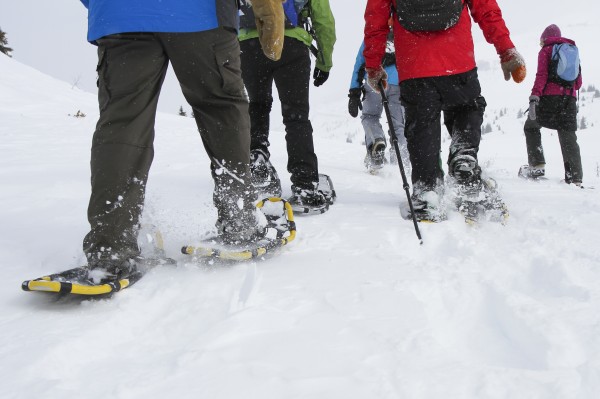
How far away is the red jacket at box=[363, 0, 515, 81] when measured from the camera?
2.80 meters

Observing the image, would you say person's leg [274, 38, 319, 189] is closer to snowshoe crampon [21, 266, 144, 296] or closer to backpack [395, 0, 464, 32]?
backpack [395, 0, 464, 32]

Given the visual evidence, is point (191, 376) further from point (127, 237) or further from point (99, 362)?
point (127, 237)

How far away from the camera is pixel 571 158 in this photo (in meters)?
5.26

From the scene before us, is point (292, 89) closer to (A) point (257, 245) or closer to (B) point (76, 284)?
(A) point (257, 245)

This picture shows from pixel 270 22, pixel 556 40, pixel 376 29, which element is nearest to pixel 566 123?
pixel 556 40

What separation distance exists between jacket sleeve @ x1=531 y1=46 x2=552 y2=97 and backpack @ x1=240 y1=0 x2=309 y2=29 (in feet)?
12.4

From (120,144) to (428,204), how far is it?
Result: 1.90 meters

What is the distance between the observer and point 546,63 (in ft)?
17.6

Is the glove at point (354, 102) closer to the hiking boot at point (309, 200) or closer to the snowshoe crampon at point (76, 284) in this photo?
the hiking boot at point (309, 200)

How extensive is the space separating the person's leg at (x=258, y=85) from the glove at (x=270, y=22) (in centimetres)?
112

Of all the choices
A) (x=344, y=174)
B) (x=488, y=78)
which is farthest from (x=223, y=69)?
(x=488, y=78)

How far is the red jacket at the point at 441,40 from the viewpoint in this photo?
9.18 feet

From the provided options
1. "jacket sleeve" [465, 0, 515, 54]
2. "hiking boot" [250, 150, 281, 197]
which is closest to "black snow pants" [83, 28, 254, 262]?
"hiking boot" [250, 150, 281, 197]

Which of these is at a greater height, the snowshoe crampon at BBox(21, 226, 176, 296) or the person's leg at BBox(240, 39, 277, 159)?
the person's leg at BBox(240, 39, 277, 159)
